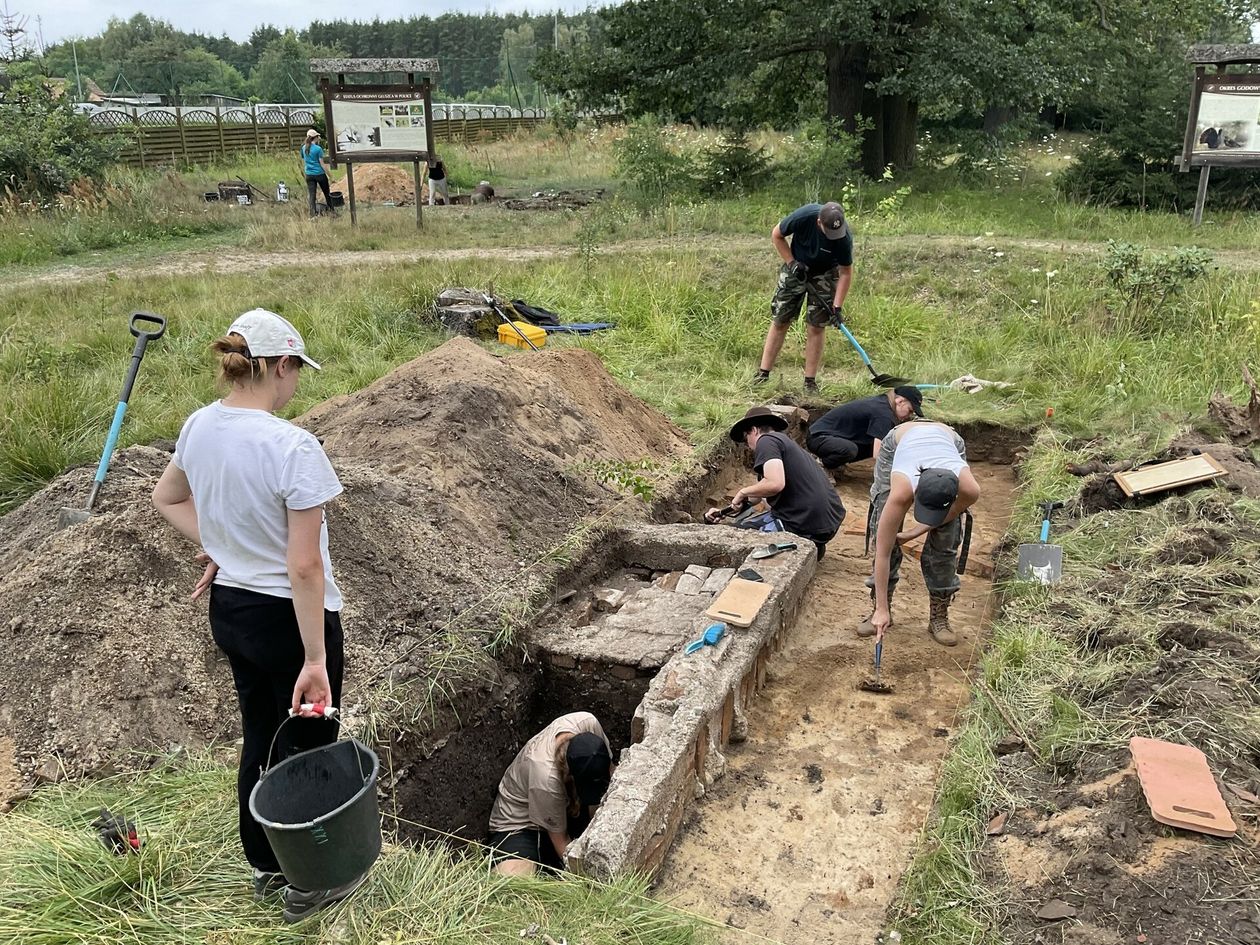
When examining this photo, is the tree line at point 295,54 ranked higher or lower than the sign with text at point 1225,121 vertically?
higher

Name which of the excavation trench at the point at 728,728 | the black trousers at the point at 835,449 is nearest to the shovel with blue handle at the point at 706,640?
the excavation trench at the point at 728,728

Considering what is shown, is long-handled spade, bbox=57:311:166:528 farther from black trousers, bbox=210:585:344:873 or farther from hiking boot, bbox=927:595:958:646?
hiking boot, bbox=927:595:958:646

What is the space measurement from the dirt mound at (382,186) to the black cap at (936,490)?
54.2 feet

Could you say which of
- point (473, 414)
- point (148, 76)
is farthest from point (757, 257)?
point (148, 76)

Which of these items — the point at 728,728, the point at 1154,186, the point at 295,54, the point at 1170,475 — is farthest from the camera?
the point at 295,54

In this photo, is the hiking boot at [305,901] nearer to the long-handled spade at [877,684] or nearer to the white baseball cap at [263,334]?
the white baseball cap at [263,334]

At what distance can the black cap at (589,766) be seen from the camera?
151 inches

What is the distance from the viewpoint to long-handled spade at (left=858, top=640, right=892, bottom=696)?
4.77 m

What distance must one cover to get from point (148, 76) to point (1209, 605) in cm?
7013

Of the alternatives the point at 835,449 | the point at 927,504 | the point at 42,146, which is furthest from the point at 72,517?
the point at 42,146

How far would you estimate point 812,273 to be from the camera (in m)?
7.94

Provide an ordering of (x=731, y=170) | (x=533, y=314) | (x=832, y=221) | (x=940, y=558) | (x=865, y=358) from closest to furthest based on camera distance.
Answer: (x=940, y=558)
(x=832, y=221)
(x=865, y=358)
(x=533, y=314)
(x=731, y=170)

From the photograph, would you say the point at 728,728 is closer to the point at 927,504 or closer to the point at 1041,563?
the point at 927,504

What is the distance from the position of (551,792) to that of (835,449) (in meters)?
3.74
